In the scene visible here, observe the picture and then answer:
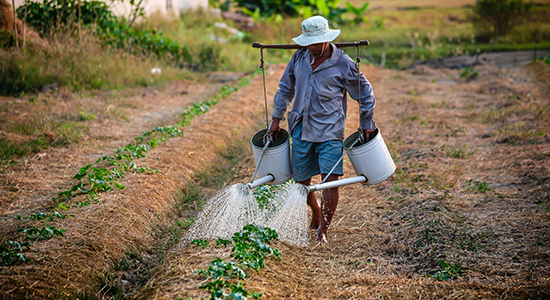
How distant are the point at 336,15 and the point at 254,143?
1967cm

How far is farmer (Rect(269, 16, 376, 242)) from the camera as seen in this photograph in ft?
11.2

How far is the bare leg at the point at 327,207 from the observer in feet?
11.6

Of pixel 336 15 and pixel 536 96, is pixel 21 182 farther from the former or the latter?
pixel 336 15

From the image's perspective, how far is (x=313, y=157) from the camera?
12.2ft

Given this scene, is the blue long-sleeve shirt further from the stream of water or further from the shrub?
the shrub

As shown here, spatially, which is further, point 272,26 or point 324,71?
point 272,26

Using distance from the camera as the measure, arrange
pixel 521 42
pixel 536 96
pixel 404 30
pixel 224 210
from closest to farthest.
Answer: pixel 224 210, pixel 536 96, pixel 521 42, pixel 404 30

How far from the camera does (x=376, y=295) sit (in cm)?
295

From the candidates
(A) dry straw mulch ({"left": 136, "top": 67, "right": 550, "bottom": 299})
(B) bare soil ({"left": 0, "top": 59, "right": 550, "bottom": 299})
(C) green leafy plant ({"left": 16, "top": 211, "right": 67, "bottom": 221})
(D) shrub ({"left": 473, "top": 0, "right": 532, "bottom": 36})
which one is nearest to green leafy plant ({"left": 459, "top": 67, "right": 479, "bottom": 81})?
(B) bare soil ({"left": 0, "top": 59, "right": 550, "bottom": 299})

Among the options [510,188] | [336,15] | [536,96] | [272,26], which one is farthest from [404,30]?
[510,188]

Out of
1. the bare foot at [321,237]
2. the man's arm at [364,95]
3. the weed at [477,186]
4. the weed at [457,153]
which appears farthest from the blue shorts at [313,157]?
the weed at [457,153]

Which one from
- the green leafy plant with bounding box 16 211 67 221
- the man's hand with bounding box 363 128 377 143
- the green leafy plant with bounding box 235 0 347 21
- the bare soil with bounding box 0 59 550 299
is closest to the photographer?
the bare soil with bounding box 0 59 550 299

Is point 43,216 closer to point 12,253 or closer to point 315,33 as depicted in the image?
point 12,253

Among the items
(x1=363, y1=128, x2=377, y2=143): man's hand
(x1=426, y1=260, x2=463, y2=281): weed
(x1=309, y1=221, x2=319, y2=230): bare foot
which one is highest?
(x1=363, y1=128, x2=377, y2=143): man's hand
